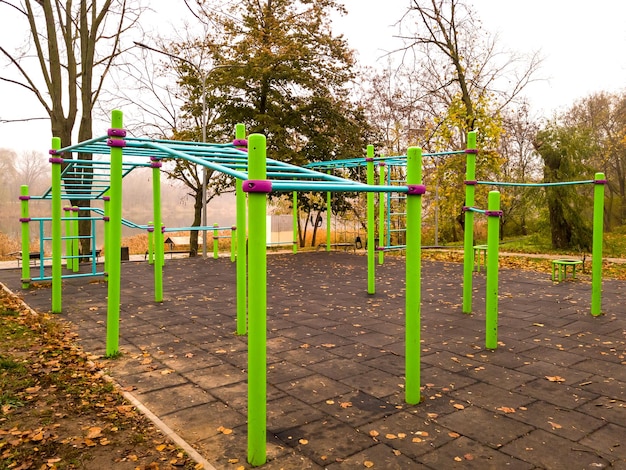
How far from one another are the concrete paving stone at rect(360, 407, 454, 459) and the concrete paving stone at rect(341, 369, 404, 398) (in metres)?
0.39

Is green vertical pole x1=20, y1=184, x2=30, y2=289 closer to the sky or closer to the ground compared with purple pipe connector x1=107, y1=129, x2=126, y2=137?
closer to the ground

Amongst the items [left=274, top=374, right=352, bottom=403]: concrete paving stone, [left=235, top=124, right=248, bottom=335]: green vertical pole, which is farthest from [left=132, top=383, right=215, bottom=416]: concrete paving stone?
[left=235, top=124, right=248, bottom=335]: green vertical pole

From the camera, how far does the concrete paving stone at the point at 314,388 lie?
3508mm

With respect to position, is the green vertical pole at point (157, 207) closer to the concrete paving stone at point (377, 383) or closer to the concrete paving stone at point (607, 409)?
the concrete paving stone at point (377, 383)

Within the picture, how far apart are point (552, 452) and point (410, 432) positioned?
77 centimetres

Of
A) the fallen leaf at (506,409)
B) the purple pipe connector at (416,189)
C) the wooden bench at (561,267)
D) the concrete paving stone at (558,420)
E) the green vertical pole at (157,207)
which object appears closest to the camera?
the concrete paving stone at (558,420)

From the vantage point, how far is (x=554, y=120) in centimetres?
1578

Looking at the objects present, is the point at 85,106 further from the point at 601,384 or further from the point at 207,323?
the point at 601,384

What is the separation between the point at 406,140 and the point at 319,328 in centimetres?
1618

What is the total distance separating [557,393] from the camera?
3555mm

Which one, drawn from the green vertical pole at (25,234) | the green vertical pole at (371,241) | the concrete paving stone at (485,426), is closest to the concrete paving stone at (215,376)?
the concrete paving stone at (485,426)

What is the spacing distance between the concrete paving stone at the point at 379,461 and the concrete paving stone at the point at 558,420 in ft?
3.15

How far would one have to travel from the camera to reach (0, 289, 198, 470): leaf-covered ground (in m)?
2.63

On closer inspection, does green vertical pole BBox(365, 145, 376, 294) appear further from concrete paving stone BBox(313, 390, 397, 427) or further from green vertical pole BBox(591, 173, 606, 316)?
concrete paving stone BBox(313, 390, 397, 427)
